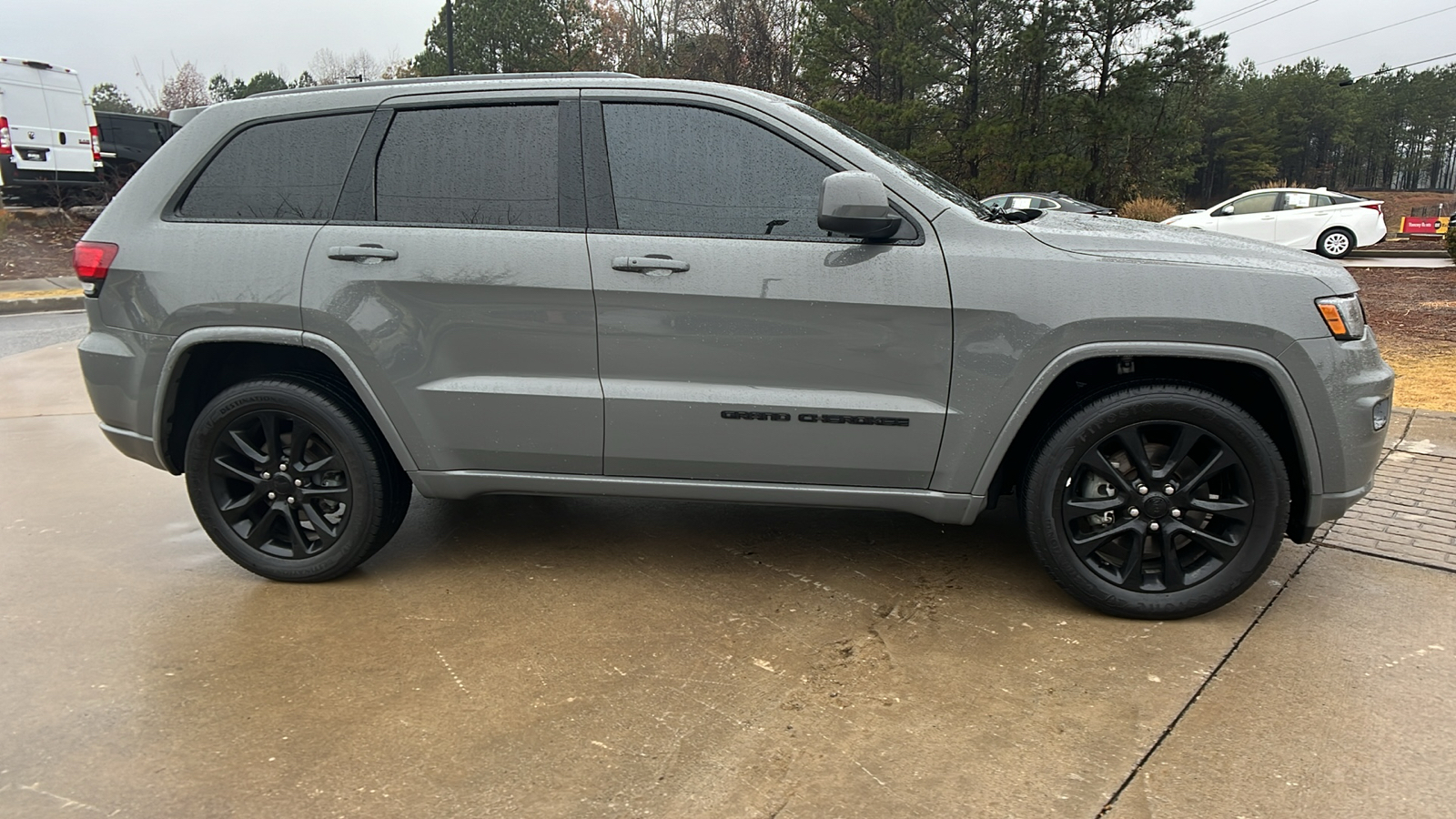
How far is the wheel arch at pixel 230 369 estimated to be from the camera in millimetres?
3324

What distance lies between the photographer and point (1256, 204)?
1836 centimetres

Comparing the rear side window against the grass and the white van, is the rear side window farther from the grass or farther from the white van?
the white van

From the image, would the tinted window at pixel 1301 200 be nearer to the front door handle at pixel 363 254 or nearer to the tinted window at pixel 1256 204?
the tinted window at pixel 1256 204

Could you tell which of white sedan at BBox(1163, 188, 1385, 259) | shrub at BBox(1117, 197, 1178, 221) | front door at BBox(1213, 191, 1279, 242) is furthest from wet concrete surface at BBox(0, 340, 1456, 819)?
shrub at BBox(1117, 197, 1178, 221)

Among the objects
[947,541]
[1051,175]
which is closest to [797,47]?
[1051,175]

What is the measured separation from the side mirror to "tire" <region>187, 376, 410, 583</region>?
1904 mm

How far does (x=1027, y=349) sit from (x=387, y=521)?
7.98 feet

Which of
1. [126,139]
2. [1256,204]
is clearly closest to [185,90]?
[126,139]

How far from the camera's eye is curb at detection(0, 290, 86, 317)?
449 inches

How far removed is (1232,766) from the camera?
2410 mm

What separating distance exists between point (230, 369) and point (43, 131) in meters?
19.4

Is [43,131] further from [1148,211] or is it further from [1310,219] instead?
[1148,211]

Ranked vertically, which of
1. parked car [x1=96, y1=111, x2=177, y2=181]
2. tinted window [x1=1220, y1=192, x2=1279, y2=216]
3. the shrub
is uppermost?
parked car [x1=96, y1=111, x2=177, y2=181]

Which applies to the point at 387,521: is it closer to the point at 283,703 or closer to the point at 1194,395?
the point at 283,703
